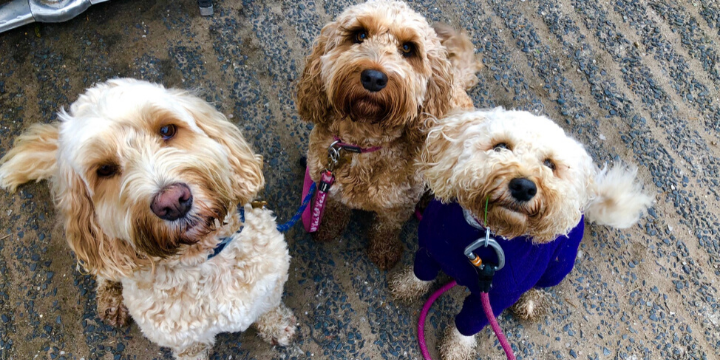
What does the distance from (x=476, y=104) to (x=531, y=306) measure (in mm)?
1879

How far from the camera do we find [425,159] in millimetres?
2334

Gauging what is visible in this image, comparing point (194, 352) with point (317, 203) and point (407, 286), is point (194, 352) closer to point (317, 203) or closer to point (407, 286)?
point (317, 203)

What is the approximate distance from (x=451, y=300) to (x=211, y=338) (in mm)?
1786

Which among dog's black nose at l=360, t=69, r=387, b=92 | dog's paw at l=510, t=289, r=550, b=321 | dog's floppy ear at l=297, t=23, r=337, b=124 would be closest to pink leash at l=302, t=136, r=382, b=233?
dog's floppy ear at l=297, t=23, r=337, b=124

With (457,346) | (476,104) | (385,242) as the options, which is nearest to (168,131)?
(385,242)

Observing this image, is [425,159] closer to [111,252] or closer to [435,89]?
[435,89]

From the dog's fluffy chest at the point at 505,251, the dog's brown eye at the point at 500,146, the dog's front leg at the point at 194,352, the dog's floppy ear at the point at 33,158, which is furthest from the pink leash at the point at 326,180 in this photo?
the dog's floppy ear at the point at 33,158

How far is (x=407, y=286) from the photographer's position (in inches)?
123

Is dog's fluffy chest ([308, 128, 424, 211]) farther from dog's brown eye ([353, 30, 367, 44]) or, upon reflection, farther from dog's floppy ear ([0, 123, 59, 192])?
dog's floppy ear ([0, 123, 59, 192])

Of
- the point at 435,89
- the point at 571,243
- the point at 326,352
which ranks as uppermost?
the point at 435,89

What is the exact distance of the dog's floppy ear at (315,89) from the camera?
244 centimetres

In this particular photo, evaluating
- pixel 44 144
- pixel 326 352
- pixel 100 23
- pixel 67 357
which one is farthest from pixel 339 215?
pixel 100 23

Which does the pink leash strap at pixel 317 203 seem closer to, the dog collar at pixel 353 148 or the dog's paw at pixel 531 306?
the dog collar at pixel 353 148

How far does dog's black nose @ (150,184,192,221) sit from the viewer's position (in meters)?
1.54
